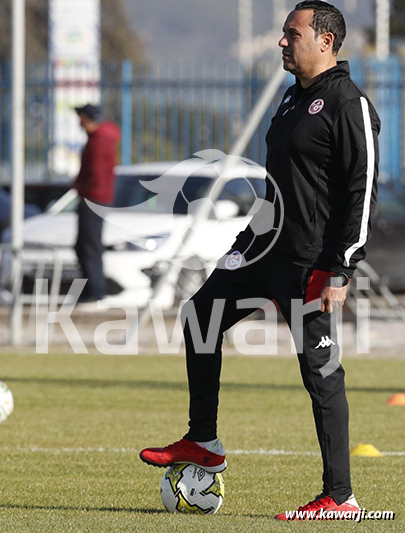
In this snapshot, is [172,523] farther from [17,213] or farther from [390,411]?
[17,213]

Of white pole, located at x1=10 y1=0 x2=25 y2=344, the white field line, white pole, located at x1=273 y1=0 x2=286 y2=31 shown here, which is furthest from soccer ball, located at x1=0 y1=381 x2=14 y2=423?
white pole, located at x1=273 y1=0 x2=286 y2=31

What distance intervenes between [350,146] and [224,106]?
17.2m

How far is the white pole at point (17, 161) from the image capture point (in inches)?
525

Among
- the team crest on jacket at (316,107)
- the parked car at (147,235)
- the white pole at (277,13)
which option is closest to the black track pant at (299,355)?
the team crest on jacket at (316,107)

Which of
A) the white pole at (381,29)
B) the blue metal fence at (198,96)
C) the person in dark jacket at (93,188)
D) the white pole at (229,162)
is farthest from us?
the white pole at (381,29)

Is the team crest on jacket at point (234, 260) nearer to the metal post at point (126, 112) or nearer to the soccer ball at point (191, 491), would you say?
the soccer ball at point (191, 491)

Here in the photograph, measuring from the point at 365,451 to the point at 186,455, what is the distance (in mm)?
1973

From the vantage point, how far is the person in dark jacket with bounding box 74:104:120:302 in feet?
46.8

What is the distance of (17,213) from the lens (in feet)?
44.3

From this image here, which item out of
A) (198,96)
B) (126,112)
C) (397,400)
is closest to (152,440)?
(397,400)

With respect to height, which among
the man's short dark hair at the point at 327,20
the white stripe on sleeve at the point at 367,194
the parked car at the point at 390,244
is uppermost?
the man's short dark hair at the point at 327,20

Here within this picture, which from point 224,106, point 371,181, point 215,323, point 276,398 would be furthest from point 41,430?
point 224,106

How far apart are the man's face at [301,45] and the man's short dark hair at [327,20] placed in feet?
0.07

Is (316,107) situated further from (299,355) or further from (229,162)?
(229,162)
